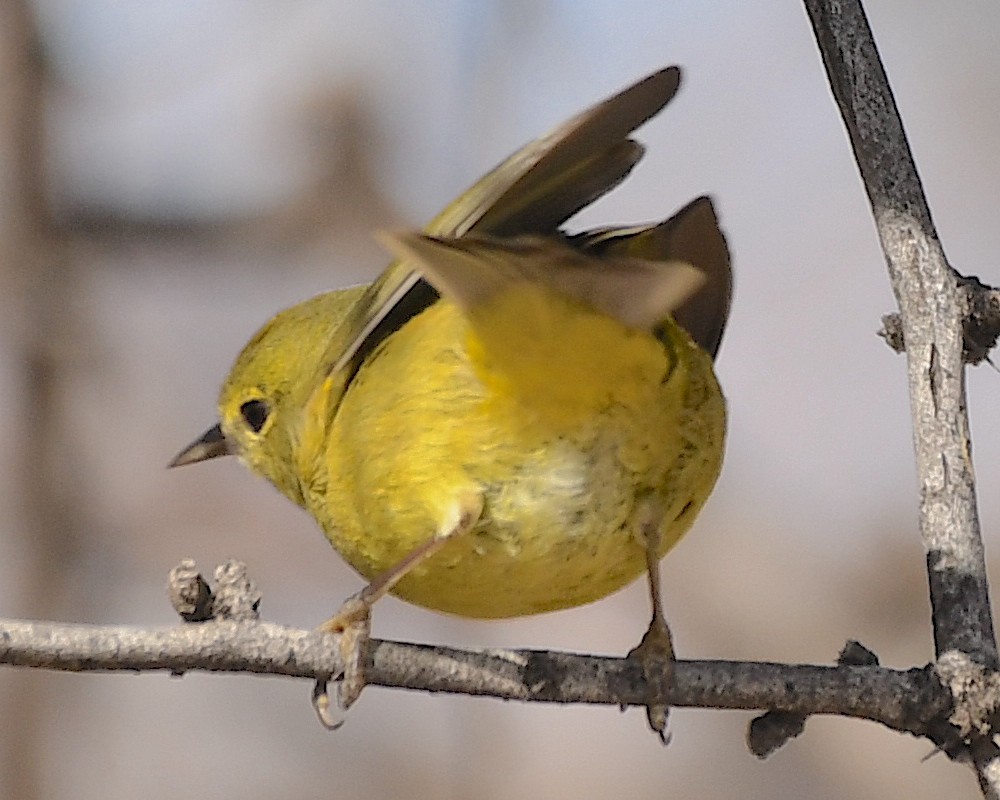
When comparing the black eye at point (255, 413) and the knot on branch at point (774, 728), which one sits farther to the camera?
the black eye at point (255, 413)

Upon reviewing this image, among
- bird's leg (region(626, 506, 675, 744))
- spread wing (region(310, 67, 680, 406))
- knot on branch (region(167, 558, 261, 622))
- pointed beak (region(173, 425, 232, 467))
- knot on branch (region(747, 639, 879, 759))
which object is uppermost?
spread wing (region(310, 67, 680, 406))

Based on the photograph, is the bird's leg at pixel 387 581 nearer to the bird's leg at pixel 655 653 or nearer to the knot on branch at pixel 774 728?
the bird's leg at pixel 655 653

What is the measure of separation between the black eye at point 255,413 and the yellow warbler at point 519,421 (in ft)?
0.74

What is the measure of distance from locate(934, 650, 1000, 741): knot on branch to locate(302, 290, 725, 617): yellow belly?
14.1 inches

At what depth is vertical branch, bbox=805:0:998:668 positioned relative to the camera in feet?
4.45

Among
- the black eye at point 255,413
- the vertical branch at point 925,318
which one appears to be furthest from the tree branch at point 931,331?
the black eye at point 255,413

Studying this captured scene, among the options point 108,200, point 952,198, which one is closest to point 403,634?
point 108,200

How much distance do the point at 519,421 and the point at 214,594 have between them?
1.30 feet

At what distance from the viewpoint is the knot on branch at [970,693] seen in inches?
51.0

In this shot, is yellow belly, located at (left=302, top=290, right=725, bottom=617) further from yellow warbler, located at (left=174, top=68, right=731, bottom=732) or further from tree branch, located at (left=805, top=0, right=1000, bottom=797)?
tree branch, located at (left=805, top=0, right=1000, bottom=797)

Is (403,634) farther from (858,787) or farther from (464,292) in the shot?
(464,292)

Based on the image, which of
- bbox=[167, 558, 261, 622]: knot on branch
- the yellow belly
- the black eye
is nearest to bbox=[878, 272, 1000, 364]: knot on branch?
the yellow belly

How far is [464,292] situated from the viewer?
1.29 meters

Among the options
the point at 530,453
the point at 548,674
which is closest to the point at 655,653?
the point at 548,674
